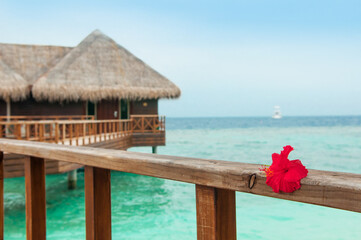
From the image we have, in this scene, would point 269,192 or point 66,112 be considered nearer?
point 269,192

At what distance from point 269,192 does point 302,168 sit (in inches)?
4.0

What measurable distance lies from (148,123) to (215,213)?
11.9 metres

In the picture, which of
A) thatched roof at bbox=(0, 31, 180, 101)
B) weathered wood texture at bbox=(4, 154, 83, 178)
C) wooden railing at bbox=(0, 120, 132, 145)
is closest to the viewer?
weathered wood texture at bbox=(4, 154, 83, 178)

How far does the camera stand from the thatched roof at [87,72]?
1285cm

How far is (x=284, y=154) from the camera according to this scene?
792 mm

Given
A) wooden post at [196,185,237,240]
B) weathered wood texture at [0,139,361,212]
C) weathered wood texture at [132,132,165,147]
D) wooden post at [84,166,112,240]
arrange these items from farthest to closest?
weathered wood texture at [132,132,165,147], wooden post at [84,166,112,240], wooden post at [196,185,237,240], weathered wood texture at [0,139,361,212]

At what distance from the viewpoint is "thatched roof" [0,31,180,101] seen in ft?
42.2

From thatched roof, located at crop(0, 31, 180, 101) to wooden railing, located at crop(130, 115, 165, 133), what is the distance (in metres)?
0.89

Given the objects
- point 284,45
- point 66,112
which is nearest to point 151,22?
point 284,45

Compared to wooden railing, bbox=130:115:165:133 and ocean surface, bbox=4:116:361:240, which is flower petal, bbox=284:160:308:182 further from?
wooden railing, bbox=130:115:165:133

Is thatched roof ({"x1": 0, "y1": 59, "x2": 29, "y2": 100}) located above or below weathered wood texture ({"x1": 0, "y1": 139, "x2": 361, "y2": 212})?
above

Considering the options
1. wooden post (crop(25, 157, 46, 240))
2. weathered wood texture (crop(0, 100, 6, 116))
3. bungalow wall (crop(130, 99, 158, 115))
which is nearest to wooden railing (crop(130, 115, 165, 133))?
bungalow wall (crop(130, 99, 158, 115))

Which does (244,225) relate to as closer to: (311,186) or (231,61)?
(311,186)

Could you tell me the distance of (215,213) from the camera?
3.09 feet
